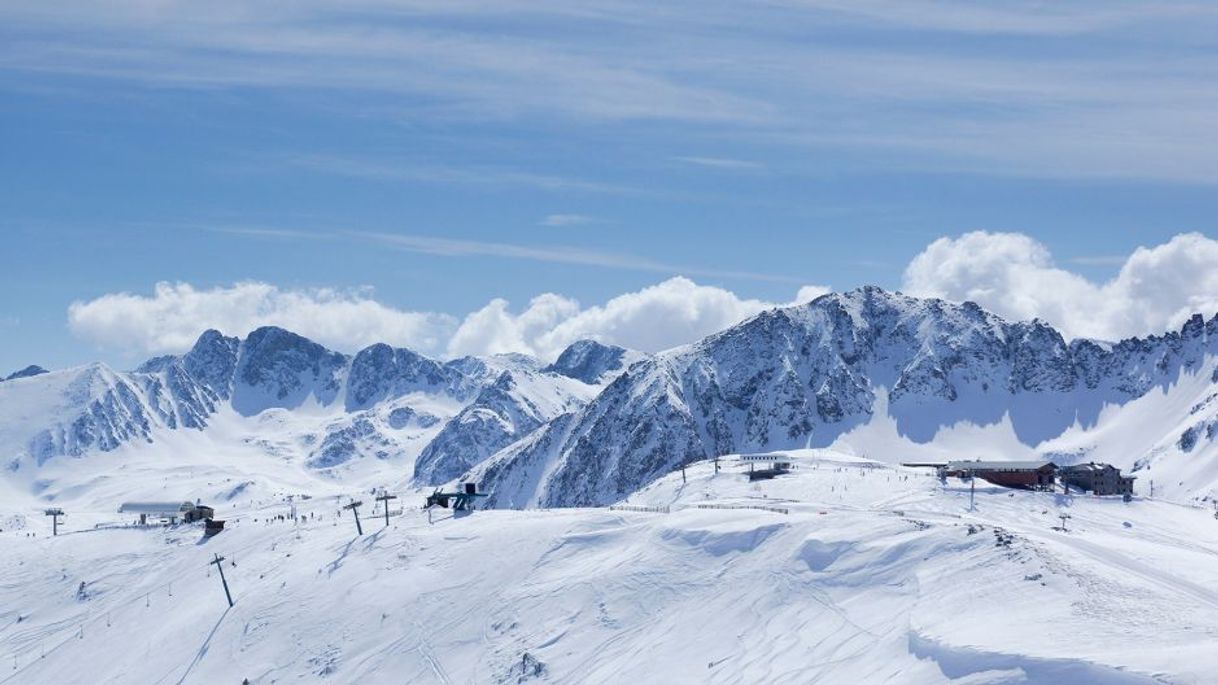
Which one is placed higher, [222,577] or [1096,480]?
[1096,480]

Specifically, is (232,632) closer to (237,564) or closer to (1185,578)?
(237,564)

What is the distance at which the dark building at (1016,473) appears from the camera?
468 feet

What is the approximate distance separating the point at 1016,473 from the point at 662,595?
70.0 metres

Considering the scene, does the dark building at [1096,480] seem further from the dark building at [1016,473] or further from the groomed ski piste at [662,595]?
the groomed ski piste at [662,595]

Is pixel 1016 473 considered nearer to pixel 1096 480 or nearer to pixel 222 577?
pixel 1096 480

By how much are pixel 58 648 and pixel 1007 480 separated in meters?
96.6

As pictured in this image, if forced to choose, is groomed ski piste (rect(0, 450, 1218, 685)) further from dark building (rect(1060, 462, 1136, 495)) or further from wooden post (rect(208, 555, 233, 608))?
dark building (rect(1060, 462, 1136, 495))

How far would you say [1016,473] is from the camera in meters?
144

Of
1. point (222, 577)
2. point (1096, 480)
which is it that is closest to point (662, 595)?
point (222, 577)

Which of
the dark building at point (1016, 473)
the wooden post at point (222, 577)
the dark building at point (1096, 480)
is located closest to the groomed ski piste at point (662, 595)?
the wooden post at point (222, 577)

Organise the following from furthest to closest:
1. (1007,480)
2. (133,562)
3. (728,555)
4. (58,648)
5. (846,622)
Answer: (1007,480), (133,562), (58,648), (728,555), (846,622)

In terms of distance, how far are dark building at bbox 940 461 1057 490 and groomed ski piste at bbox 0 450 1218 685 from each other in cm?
997

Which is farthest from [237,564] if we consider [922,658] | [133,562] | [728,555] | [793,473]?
[922,658]

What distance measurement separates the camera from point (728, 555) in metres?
90.5
